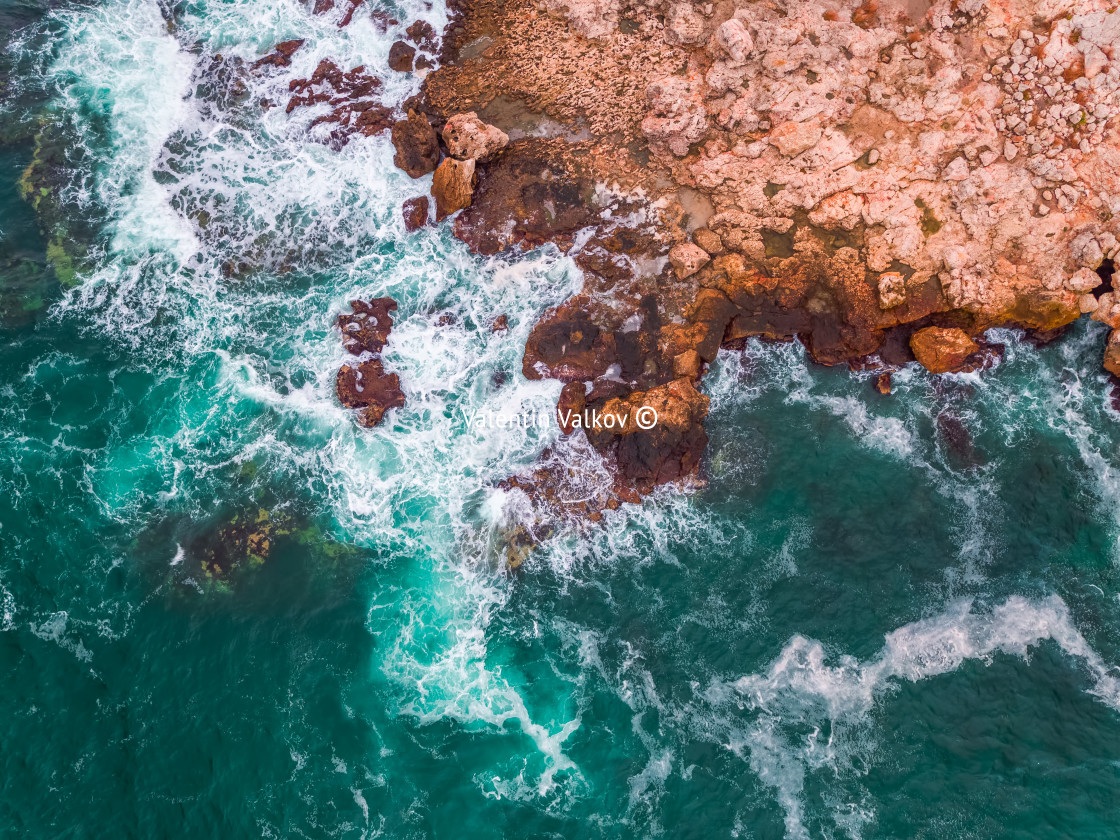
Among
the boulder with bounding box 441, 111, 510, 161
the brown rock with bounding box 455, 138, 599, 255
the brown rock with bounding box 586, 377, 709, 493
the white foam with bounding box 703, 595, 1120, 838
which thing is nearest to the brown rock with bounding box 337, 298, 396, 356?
the brown rock with bounding box 455, 138, 599, 255

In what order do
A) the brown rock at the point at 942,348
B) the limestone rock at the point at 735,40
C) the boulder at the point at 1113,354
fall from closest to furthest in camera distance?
the boulder at the point at 1113,354, the brown rock at the point at 942,348, the limestone rock at the point at 735,40

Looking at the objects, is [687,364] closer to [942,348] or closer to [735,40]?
[942,348]

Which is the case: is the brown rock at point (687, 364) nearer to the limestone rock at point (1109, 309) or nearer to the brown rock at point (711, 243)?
the brown rock at point (711, 243)

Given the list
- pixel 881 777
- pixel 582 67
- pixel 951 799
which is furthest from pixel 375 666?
pixel 582 67


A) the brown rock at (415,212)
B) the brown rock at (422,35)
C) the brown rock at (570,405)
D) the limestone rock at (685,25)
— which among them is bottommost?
the brown rock at (570,405)

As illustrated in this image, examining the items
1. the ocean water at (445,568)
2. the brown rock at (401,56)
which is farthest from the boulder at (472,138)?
the brown rock at (401,56)
